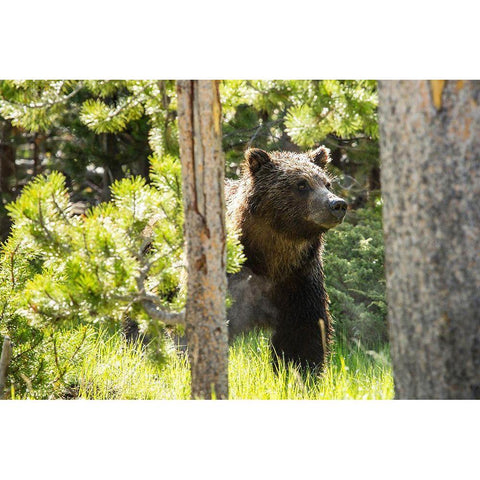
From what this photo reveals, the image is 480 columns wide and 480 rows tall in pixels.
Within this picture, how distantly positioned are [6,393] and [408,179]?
2.33 m

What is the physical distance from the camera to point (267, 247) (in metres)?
4.47

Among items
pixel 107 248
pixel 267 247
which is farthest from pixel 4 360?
pixel 267 247

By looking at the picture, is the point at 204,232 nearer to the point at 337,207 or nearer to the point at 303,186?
the point at 337,207

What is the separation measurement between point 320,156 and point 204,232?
81.2 inches

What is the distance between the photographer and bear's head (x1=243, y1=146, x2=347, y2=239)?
4.30 metres

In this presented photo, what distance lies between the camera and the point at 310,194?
14.2 ft

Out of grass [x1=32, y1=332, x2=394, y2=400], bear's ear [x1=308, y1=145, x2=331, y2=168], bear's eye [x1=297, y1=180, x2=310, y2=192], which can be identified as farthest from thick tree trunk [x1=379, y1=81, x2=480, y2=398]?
bear's ear [x1=308, y1=145, x2=331, y2=168]

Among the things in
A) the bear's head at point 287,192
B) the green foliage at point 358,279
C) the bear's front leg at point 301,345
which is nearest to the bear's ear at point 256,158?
the bear's head at point 287,192

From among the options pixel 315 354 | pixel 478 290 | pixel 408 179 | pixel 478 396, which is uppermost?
pixel 408 179

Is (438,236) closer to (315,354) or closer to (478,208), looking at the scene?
(478,208)

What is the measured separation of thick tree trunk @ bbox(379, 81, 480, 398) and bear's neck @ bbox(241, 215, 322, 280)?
172 cm

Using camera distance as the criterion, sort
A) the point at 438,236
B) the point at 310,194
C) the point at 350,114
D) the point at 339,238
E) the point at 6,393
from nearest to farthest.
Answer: the point at 438,236
the point at 6,393
the point at 350,114
the point at 310,194
the point at 339,238

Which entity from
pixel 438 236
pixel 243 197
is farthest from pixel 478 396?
pixel 243 197

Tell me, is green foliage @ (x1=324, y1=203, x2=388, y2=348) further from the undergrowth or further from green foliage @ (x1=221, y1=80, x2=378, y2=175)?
green foliage @ (x1=221, y1=80, x2=378, y2=175)
